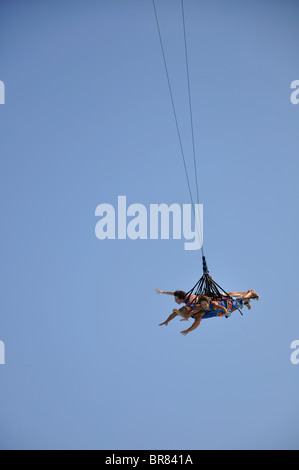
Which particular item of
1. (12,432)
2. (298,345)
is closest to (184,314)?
(298,345)

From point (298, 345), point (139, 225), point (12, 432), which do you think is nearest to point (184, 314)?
point (139, 225)

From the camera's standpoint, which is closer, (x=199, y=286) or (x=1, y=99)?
(x=199, y=286)

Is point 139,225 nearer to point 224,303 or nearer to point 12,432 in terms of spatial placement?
Answer: point 224,303
